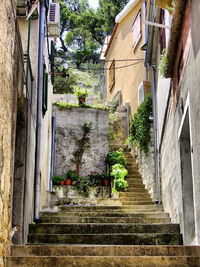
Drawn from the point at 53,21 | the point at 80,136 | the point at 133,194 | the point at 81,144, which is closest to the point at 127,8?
the point at 80,136

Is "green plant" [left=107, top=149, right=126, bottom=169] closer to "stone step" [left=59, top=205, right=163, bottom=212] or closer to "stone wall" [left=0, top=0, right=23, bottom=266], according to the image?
"stone step" [left=59, top=205, right=163, bottom=212]

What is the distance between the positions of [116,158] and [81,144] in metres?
1.52

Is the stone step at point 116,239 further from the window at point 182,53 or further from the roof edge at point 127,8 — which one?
the roof edge at point 127,8

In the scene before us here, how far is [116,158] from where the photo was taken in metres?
17.0

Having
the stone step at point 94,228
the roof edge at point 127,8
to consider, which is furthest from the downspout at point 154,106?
the roof edge at point 127,8

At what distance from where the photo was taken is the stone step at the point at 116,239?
27.4 feet

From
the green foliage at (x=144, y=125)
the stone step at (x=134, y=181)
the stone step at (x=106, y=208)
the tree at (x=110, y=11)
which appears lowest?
the stone step at (x=106, y=208)

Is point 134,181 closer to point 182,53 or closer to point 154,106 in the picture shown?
point 154,106

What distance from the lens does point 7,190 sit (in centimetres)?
515

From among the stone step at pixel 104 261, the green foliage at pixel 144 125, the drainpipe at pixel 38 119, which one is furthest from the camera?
the green foliage at pixel 144 125

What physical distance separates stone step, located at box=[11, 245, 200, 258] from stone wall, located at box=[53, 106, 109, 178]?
11.4 m

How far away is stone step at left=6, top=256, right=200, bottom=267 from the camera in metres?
5.00

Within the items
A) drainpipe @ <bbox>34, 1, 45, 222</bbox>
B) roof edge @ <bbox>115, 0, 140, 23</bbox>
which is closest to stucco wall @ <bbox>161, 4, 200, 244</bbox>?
drainpipe @ <bbox>34, 1, 45, 222</bbox>

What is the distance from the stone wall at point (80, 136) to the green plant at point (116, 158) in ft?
1.29
